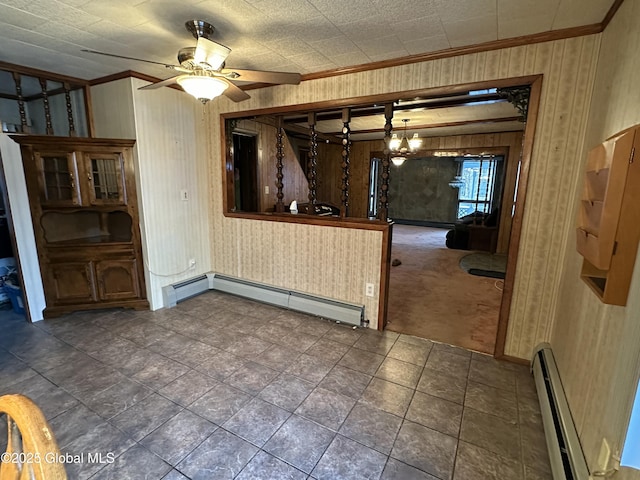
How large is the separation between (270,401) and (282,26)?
2585 mm

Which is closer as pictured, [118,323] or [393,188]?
[118,323]

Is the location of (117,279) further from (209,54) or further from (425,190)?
(425,190)

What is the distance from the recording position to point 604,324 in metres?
1.42

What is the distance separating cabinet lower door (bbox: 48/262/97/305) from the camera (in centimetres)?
322

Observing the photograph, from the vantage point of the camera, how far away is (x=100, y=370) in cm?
238

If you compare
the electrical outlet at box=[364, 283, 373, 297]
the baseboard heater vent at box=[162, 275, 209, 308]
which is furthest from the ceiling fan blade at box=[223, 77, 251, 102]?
the baseboard heater vent at box=[162, 275, 209, 308]

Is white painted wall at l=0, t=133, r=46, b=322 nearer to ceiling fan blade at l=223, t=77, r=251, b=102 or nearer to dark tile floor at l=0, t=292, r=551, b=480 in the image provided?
dark tile floor at l=0, t=292, r=551, b=480

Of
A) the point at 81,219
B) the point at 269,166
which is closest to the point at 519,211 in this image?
the point at 269,166

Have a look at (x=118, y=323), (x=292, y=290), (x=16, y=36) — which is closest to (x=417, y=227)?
(x=292, y=290)

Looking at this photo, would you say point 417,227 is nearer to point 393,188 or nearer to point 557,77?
point 393,188

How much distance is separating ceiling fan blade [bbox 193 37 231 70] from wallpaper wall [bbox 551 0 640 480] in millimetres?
2141

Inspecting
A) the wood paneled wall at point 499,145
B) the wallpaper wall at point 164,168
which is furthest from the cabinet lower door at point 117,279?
the wood paneled wall at point 499,145

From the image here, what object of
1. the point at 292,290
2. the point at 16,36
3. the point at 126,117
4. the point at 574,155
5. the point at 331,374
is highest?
the point at 16,36

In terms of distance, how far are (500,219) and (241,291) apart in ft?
18.1
